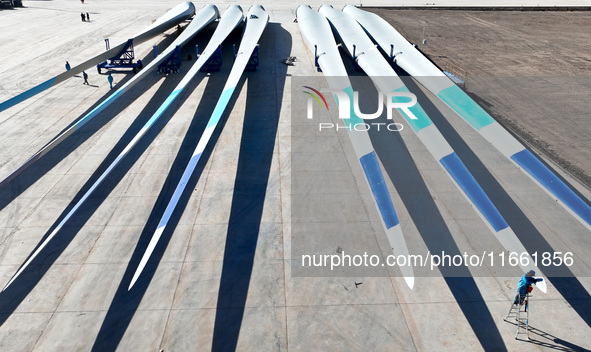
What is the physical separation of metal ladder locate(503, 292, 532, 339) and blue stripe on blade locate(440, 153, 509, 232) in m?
1.93

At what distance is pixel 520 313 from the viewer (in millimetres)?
9680

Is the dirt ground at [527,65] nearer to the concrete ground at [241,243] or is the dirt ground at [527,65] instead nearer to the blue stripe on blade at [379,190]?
the concrete ground at [241,243]

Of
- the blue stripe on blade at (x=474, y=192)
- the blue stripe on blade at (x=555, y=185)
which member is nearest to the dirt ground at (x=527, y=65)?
the blue stripe on blade at (x=555, y=185)

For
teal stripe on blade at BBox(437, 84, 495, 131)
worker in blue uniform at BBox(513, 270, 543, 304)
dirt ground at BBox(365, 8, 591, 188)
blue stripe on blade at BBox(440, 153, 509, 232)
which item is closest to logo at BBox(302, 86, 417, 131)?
teal stripe on blade at BBox(437, 84, 495, 131)

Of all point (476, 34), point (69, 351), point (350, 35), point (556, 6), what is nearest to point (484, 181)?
point (69, 351)

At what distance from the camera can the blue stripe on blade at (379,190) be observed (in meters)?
10.9

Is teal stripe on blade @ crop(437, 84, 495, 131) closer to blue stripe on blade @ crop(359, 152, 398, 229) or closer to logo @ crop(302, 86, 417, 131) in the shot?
logo @ crop(302, 86, 417, 131)

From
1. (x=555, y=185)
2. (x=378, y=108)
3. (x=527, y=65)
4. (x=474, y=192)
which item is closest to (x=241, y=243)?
(x=474, y=192)

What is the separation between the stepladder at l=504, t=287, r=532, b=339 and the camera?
30.4ft

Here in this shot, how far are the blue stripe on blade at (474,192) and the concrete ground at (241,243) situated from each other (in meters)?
1.02

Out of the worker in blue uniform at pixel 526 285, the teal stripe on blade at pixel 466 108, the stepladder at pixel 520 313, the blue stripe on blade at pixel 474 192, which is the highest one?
the teal stripe on blade at pixel 466 108

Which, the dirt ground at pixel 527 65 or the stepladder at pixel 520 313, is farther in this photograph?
the dirt ground at pixel 527 65

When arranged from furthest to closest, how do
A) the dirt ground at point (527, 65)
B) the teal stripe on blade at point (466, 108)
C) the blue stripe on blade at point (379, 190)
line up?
the dirt ground at point (527, 65), the teal stripe on blade at point (466, 108), the blue stripe on blade at point (379, 190)

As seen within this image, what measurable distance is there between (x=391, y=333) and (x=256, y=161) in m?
8.21
